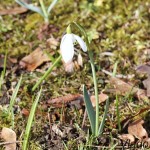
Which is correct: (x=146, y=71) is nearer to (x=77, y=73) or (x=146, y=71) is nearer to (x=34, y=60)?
(x=77, y=73)

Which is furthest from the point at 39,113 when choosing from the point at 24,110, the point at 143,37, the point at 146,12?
the point at 146,12

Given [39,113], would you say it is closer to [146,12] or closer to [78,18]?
[78,18]

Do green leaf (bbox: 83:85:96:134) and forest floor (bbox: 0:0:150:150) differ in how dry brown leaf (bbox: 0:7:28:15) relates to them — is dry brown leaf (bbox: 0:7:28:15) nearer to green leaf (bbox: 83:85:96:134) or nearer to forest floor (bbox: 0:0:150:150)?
forest floor (bbox: 0:0:150:150)

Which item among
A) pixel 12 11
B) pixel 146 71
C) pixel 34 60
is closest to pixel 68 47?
pixel 146 71

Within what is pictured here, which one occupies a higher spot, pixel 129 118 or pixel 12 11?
pixel 12 11

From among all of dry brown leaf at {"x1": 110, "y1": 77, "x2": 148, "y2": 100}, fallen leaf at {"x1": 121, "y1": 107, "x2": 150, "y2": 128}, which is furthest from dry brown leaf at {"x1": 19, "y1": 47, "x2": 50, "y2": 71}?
fallen leaf at {"x1": 121, "y1": 107, "x2": 150, "y2": 128}

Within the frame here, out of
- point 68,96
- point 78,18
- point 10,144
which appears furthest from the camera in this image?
point 78,18
